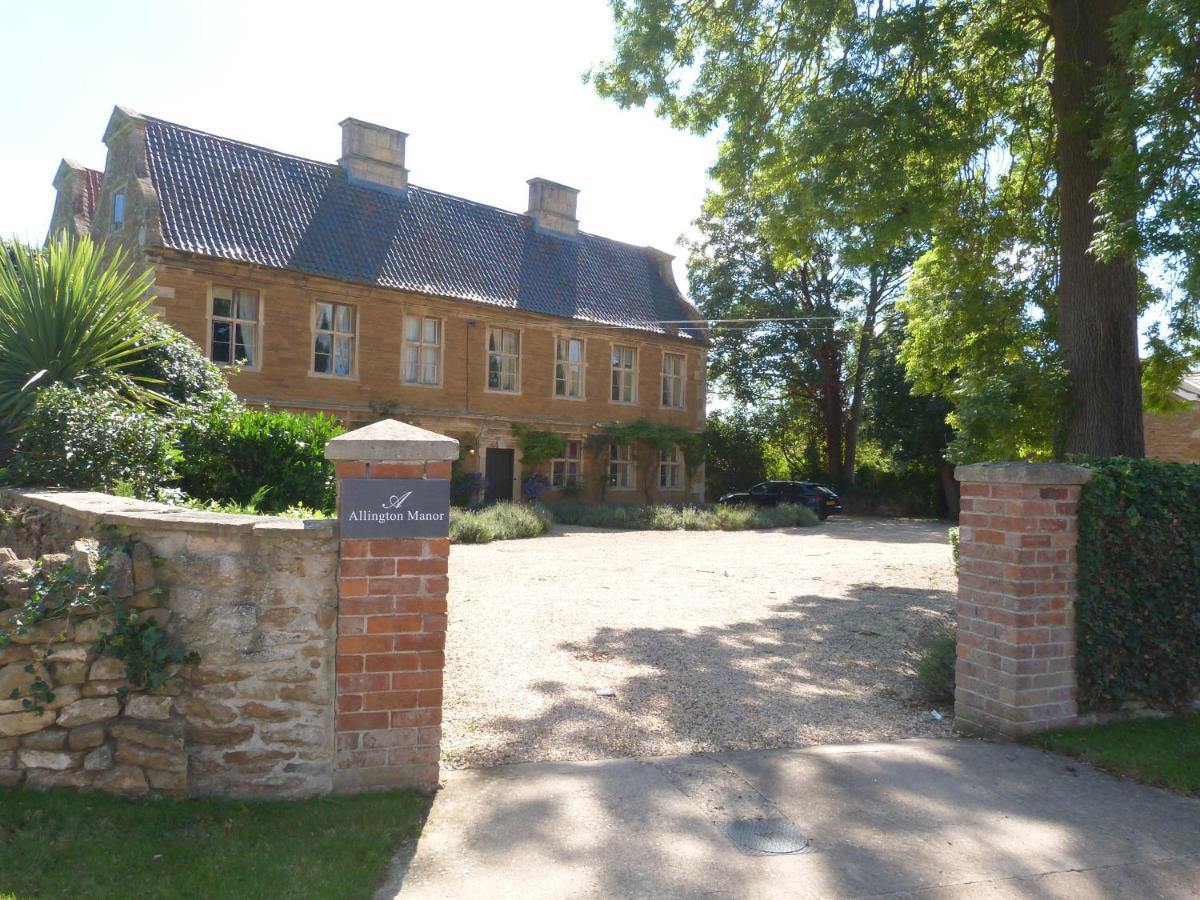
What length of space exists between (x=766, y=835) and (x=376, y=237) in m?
21.3

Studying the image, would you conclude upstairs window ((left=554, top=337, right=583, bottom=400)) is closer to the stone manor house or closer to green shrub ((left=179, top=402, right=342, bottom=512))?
the stone manor house

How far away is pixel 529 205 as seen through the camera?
28266 mm

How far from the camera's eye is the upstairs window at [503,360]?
24.6m

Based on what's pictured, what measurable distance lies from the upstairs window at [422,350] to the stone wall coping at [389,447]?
19026mm

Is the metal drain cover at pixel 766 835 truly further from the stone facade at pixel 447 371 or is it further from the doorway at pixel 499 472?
the doorway at pixel 499 472

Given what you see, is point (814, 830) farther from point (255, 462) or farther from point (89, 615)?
point (255, 462)

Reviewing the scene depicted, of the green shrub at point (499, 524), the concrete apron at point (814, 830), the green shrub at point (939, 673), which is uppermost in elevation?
the green shrub at point (499, 524)

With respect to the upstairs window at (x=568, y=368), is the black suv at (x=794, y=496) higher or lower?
lower

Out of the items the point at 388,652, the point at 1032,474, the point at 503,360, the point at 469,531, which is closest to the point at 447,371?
the point at 503,360

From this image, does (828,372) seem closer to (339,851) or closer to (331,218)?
(331,218)

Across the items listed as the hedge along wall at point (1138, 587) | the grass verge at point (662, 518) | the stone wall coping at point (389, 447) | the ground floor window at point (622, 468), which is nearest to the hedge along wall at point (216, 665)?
the stone wall coping at point (389, 447)

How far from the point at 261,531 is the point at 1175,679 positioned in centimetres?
565

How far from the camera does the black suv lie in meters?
29.6

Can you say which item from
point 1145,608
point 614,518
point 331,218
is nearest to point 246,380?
point 331,218
